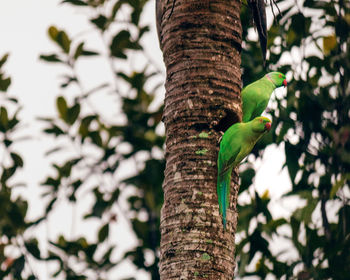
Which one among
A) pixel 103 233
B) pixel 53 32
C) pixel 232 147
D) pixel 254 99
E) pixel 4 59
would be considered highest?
pixel 53 32

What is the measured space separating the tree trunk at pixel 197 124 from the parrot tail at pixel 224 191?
0.08ft

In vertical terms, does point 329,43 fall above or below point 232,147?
above

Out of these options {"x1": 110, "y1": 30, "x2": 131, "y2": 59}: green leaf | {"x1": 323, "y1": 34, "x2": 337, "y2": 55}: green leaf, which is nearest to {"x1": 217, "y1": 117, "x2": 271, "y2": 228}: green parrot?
{"x1": 323, "y1": 34, "x2": 337, "y2": 55}: green leaf

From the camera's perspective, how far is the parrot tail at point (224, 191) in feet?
9.11

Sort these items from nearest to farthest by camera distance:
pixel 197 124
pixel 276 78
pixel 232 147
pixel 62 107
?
1. pixel 232 147
2. pixel 197 124
3. pixel 276 78
4. pixel 62 107

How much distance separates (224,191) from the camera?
281cm

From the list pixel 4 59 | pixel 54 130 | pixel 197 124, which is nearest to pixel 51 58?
pixel 4 59

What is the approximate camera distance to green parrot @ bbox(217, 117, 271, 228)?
276 centimetres

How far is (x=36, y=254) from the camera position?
539cm

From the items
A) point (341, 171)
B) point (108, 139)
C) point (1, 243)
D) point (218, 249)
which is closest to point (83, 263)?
point (1, 243)

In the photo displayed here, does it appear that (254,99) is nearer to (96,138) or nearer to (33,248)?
(96,138)

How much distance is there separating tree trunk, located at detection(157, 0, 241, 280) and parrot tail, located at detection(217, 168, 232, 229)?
0.08 ft

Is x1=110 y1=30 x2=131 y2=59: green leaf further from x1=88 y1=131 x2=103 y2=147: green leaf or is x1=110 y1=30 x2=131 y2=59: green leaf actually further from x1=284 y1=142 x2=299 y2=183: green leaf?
x1=284 y1=142 x2=299 y2=183: green leaf

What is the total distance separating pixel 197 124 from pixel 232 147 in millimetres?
247
